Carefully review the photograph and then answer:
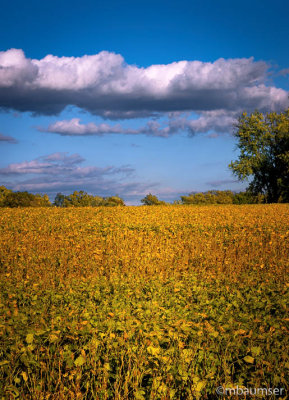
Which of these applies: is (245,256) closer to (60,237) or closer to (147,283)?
(147,283)

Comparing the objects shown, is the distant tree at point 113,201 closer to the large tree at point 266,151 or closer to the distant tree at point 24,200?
the distant tree at point 24,200

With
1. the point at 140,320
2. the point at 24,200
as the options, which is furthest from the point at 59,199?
the point at 140,320

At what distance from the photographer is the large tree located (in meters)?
45.2

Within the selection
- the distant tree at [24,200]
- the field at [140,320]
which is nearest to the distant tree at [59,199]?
the distant tree at [24,200]

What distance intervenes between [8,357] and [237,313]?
353 centimetres

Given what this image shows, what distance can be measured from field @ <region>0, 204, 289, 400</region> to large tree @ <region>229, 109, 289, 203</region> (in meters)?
35.5

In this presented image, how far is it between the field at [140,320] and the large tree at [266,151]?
35.5 meters

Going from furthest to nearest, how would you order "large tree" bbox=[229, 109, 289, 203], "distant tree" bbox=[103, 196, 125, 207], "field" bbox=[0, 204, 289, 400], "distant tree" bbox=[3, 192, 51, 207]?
"large tree" bbox=[229, 109, 289, 203] < "distant tree" bbox=[103, 196, 125, 207] < "distant tree" bbox=[3, 192, 51, 207] < "field" bbox=[0, 204, 289, 400]

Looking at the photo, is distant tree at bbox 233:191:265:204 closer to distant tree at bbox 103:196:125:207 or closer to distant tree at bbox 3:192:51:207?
distant tree at bbox 103:196:125:207

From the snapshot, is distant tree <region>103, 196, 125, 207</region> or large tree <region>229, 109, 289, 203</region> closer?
distant tree <region>103, 196, 125, 207</region>

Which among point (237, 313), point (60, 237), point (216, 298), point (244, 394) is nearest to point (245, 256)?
point (216, 298)

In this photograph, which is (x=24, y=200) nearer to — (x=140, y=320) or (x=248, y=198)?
(x=140, y=320)

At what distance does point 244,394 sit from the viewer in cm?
365

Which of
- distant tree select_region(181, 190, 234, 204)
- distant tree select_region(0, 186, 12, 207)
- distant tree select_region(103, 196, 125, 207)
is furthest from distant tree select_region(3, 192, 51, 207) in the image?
distant tree select_region(181, 190, 234, 204)
